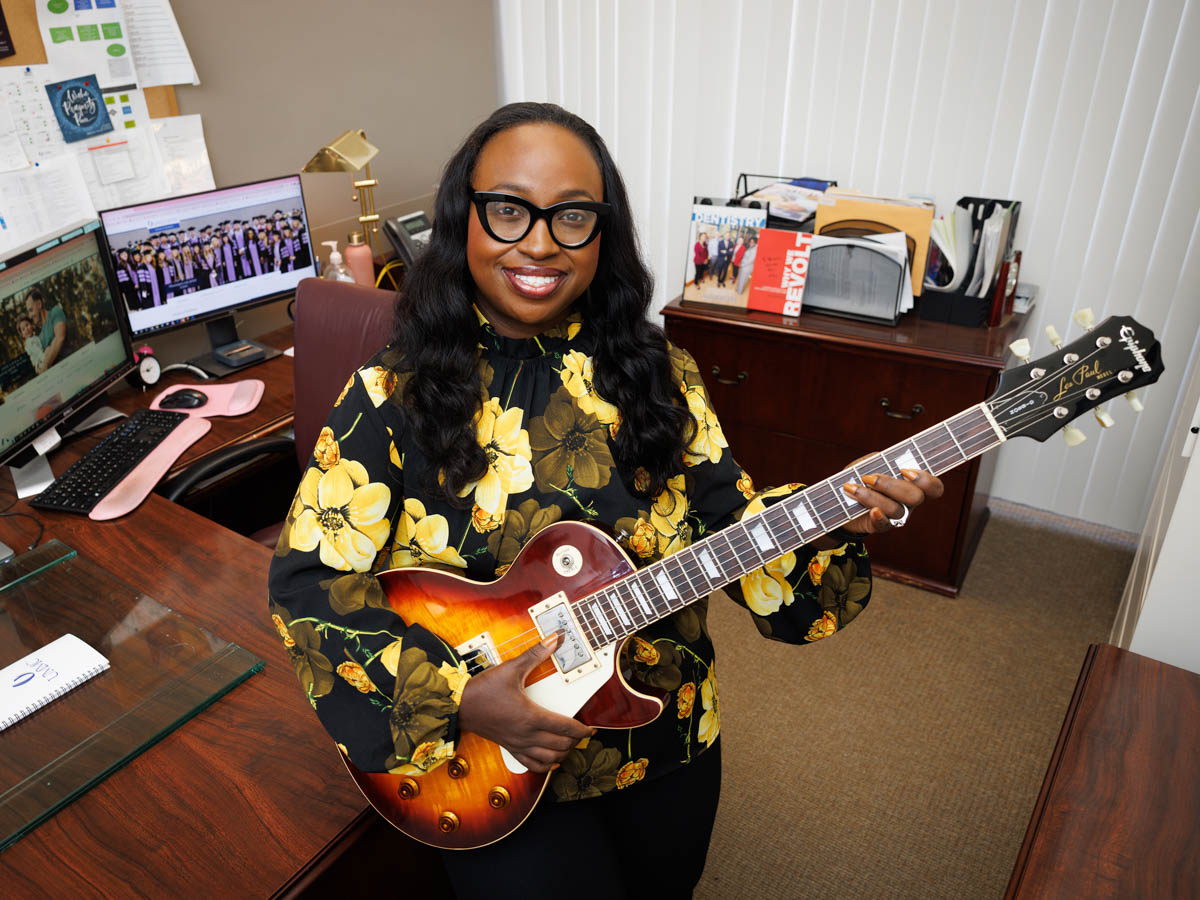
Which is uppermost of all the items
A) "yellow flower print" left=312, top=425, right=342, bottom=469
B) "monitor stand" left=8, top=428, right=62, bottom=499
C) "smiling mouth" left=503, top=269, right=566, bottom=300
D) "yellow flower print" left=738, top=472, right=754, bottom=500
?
"smiling mouth" left=503, top=269, right=566, bottom=300

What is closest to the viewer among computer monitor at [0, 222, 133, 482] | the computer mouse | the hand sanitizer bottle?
computer monitor at [0, 222, 133, 482]

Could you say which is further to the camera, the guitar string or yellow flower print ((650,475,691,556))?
yellow flower print ((650,475,691,556))

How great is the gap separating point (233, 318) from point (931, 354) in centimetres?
192

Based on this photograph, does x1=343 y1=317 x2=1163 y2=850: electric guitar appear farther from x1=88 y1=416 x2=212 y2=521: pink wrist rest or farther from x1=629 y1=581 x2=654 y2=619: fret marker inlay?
x1=88 y1=416 x2=212 y2=521: pink wrist rest

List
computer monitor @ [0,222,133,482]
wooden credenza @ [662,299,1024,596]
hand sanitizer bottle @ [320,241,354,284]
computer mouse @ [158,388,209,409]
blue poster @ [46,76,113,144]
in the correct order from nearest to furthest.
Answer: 1. computer monitor @ [0,222,133,482]
2. blue poster @ [46,76,113,144]
3. computer mouse @ [158,388,209,409]
4. wooden credenza @ [662,299,1024,596]
5. hand sanitizer bottle @ [320,241,354,284]

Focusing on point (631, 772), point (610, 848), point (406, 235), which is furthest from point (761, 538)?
point (406, 235)

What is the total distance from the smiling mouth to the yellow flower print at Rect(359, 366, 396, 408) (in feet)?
0.70

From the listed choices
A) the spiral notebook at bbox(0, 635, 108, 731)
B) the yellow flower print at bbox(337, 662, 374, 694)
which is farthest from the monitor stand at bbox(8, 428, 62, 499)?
the yellow flower print at bbox(337, 662, 374, 694)

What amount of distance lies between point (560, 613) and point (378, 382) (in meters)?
0.40

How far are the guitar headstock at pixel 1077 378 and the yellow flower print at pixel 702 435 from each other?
1.27 feet

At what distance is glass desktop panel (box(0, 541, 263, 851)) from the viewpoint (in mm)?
1135

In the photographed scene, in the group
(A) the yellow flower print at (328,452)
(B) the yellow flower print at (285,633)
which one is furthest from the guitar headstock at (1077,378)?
(B) the yellow flower print at (285,633)

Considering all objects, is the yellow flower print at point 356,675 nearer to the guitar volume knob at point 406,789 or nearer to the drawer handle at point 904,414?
the guitar volume knob at point 406,789

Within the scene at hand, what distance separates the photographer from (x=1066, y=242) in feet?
8.49
